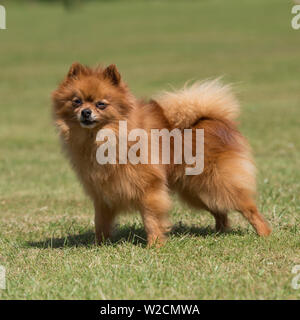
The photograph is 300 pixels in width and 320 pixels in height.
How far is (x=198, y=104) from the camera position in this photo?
566cm

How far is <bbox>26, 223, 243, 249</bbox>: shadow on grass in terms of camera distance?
18.5ft

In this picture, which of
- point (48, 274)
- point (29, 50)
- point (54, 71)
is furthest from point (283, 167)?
point (29, 50)

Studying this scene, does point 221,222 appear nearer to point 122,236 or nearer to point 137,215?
point 122,236

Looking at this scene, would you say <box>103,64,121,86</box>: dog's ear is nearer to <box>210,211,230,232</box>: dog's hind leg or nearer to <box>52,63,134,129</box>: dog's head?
<box>52,63,134,129</box>: dog's head

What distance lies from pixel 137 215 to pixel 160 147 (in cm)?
152

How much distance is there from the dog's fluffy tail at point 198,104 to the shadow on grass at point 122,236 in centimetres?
113

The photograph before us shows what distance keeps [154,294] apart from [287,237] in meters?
1.87

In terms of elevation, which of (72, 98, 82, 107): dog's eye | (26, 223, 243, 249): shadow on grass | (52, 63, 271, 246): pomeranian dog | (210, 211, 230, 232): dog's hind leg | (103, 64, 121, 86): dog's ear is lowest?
(26, 223, 243, 249): shadow on grass

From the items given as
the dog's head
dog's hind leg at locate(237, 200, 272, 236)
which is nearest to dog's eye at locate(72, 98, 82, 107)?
the dog's head

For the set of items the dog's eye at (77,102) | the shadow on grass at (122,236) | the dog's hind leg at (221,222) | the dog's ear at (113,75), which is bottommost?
the shadow on grass at (122,236)

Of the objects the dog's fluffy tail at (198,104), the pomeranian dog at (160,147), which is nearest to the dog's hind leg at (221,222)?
the pomeranian dog at (160,147)

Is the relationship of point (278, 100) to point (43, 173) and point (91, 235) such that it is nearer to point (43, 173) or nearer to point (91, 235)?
point (43, 173)

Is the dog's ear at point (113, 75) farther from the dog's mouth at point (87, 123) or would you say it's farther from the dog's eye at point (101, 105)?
the dog's mouth at point (87, 123)

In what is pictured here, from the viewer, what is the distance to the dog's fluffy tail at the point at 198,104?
5.59 m
